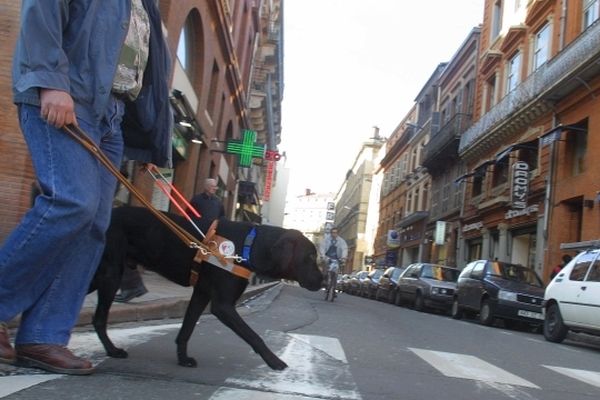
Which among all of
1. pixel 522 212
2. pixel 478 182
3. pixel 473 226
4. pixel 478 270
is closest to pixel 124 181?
pixel 478 270

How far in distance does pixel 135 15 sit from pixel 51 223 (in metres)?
1.26

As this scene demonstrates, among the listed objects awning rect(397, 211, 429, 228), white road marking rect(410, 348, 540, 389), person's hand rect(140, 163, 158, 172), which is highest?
awning rect(397, 211, 429, 228)

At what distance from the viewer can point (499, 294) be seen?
1398cm

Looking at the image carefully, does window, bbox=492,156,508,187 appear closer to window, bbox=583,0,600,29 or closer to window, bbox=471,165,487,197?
window, bbox=471,165,487,197

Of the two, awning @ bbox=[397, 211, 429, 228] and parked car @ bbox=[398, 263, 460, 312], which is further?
awning @ bbox=[397, 211, 429, 228]

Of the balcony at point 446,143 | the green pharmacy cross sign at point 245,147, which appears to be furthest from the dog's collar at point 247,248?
the balcony at point 446,143

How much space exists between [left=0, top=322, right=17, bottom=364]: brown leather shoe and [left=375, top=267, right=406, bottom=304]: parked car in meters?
19.4

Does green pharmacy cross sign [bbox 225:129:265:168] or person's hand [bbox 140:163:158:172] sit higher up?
green pharmacy cross sign [bbox 225:129:265:168]

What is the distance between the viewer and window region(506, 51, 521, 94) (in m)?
26.7

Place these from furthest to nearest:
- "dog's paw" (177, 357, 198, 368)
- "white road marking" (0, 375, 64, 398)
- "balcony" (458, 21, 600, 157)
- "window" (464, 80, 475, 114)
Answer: "window" (464, 80, 475, 114) → "balcony" (458, 21, 600, 157) → "dog's paw" (177, 357, 198, 368) → "white road marking" (0, 375, 64, 398)

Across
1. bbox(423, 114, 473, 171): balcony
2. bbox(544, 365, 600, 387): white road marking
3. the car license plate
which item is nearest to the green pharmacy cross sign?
the car license plate

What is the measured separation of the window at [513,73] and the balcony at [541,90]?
3.65ft

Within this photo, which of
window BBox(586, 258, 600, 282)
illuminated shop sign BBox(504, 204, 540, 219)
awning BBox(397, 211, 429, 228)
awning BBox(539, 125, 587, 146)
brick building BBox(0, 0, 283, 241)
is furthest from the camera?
awning BBox(397, 211, 429, 228)

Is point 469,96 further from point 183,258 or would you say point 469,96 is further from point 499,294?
point 183,258
